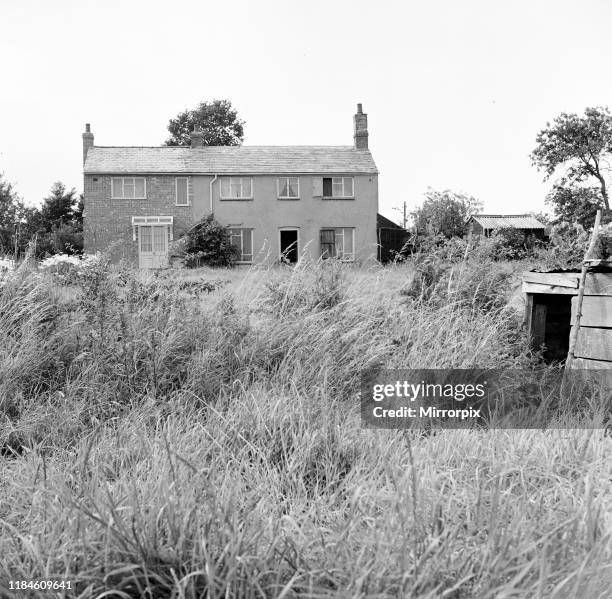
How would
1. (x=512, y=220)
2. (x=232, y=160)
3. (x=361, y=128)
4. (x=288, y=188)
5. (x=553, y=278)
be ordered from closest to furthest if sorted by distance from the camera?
(x=553, y=278)
(x=288, y=188)
(x=232, y=160)
(x=361, y=128)
(x=512, y=220)

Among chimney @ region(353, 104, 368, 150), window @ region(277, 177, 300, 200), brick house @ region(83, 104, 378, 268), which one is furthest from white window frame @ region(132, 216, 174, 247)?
chimney @ region(353, 104, 368, 150)

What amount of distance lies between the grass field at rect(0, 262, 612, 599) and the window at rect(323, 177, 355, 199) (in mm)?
25687

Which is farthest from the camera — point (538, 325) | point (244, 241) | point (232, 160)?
point (232, 160)

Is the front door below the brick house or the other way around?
below

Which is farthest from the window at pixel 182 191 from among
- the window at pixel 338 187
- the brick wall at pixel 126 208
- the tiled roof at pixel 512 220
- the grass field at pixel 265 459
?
the grass field at pixel 265 459

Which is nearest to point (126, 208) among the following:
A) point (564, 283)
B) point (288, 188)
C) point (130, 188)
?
point (130, 188)

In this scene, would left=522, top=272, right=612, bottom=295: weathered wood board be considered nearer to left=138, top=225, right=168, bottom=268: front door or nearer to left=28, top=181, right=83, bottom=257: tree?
left=138, top=225, right=168, bottom=268: front door

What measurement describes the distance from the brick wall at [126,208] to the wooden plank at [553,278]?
2568 centimetres

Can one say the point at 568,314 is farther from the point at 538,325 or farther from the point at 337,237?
the point at 337,237

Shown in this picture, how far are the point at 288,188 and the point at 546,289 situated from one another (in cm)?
2607

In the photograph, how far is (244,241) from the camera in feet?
104

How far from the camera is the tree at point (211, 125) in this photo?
51188 millimetres

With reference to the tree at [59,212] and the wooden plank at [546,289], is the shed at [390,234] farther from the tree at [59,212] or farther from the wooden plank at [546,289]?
the wooden plank at [546,289]

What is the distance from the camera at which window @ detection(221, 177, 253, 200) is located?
31906 millimetres
